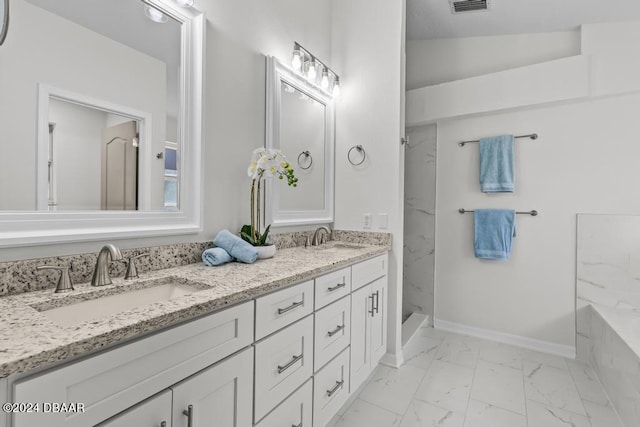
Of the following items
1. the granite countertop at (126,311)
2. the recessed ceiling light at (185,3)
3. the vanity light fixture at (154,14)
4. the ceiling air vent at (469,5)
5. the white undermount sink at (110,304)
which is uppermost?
the ceiling air vent at (469,5)

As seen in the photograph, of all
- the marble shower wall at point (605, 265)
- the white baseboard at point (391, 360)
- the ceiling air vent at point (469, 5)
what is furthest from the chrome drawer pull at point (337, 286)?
the ceiling air vent at point (469, 5)

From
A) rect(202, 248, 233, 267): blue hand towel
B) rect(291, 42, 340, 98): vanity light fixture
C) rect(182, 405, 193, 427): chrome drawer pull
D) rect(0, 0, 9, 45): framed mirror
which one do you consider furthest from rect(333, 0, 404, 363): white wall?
rect(0, 0, 9, 45): framed mirror

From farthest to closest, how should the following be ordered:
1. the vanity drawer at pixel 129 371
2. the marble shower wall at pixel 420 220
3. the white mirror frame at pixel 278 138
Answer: the marble shower wall at pixel 420 220 → the white mirror frame at pixel 278 138 → the vanity drawer at pixel 129 371

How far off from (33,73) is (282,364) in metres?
1.29

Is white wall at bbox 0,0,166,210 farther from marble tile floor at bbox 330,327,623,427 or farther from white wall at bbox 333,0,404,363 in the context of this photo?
marble tile floor at bbox 330,327,623,427

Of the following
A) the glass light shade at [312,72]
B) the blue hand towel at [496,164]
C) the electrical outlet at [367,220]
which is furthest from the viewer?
the blue hand towel at [496,164]

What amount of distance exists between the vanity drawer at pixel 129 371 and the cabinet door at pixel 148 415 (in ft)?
0.05

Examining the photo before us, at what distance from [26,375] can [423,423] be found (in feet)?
5.89

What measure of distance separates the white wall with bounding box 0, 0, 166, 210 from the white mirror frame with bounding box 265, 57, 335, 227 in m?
0.84

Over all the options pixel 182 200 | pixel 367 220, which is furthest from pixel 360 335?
pixel 182 200

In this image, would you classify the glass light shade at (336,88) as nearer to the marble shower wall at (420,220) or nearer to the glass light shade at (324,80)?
the glass light shade at (324,80)

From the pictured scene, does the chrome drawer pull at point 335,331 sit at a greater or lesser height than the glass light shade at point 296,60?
lesser

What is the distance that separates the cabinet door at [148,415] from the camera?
0.69 meters

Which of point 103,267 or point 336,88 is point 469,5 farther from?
point 103,267
